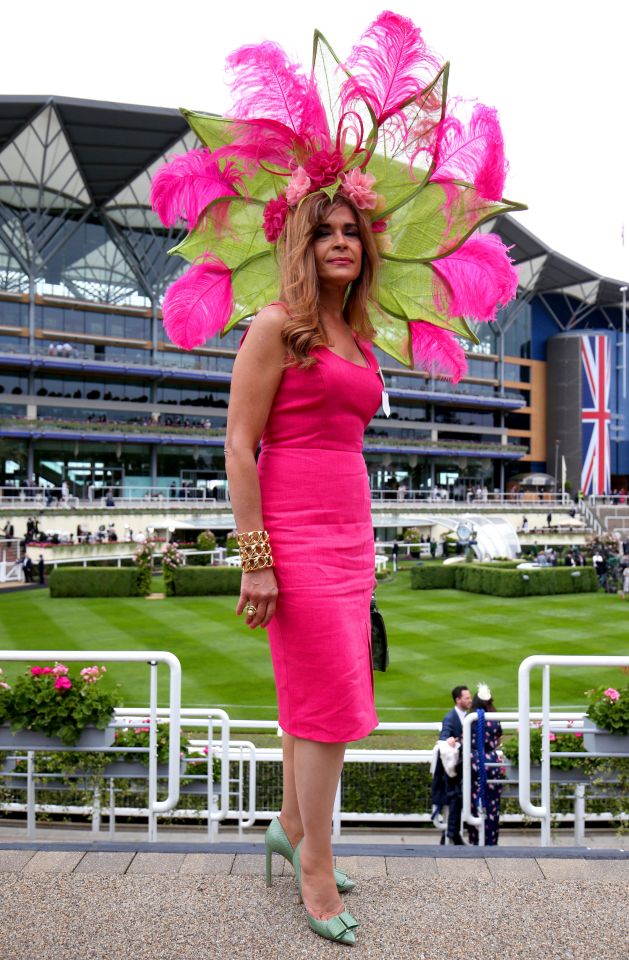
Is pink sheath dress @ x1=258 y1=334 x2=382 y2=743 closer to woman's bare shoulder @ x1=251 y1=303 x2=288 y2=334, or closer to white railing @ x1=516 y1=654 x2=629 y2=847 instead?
woman's bare shoulder @ x1=251 y1=303 x2=288 y2=334

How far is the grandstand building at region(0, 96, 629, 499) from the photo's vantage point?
45.6m

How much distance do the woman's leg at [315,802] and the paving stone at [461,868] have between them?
0.53 metres

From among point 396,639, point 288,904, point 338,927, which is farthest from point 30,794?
point 396,639

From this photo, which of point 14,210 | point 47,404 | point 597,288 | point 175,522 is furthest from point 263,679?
point 597,288

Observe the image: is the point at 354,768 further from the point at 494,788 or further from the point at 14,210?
the point at 14,210

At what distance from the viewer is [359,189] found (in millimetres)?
2838

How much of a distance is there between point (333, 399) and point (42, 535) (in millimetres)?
31080

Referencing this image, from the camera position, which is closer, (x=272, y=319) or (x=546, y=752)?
(x=272, y=319)

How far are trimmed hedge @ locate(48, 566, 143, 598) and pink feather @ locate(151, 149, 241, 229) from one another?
22727 millimetres

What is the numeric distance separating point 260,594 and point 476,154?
6.32 feet

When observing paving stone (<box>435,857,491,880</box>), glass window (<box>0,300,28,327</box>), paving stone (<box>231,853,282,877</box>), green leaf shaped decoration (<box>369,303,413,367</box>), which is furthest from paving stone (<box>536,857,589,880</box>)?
glass window (<box>0,300,28,327</box>)

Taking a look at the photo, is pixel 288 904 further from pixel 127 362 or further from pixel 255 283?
pixel 127 362

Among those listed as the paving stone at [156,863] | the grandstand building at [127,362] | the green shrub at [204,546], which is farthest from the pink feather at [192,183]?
the grandstand building at [127,362]

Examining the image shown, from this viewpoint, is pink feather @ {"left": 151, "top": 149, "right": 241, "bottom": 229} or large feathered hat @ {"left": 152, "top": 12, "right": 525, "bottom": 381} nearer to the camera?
large feathered hat @ {"left": 152, "top": 12, "right": 525, "bottom": 381}
